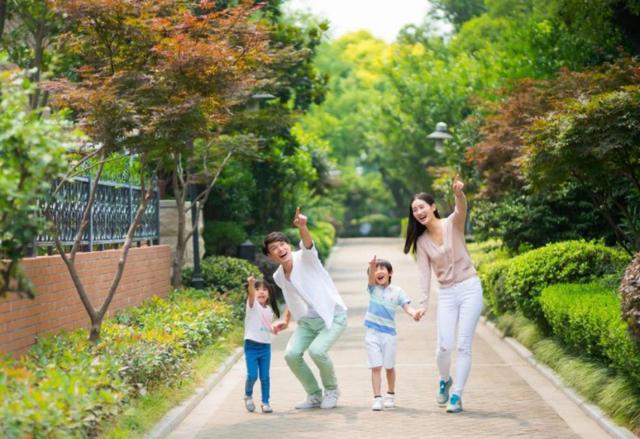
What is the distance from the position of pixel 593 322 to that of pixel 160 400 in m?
4.14

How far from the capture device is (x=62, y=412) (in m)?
7.23

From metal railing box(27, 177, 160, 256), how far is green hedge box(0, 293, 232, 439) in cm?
103

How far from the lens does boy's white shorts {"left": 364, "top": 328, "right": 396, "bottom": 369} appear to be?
37.1ft

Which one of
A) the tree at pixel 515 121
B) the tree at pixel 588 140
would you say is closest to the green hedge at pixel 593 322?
the tree at pixel 588 140

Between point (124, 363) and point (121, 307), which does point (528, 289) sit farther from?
point (124, 363)

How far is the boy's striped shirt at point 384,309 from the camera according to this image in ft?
37.2

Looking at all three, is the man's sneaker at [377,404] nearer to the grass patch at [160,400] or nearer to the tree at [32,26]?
the grass patch at [160,400]

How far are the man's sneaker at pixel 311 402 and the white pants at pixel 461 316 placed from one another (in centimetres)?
140

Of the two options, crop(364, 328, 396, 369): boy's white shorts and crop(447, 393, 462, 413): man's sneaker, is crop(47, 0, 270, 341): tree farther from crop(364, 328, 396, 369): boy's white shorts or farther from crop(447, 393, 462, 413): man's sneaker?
crop(447, 393, 462, 413): man's sneaker

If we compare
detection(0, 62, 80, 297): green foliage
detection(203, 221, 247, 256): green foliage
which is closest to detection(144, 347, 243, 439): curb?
detection(0, 62, 80, 297): green foliage

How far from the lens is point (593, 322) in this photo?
37.5 ft

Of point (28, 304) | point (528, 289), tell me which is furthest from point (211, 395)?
point (528, 289)

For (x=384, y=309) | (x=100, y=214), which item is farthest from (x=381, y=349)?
(x=100, y=214)

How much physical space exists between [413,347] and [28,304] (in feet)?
26.1
